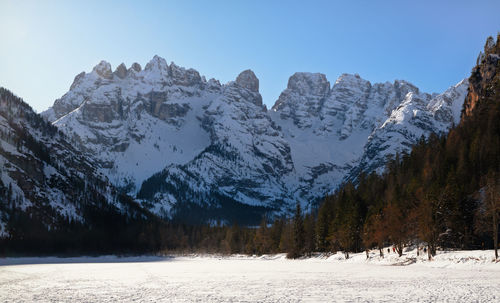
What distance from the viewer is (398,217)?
255ft

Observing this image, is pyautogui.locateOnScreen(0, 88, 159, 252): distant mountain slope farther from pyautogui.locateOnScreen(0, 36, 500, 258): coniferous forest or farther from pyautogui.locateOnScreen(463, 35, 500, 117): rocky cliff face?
pyautogui.locateOnScreen(463, 35, 500, 117): rocky cliff face

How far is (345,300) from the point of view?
26.5 meters

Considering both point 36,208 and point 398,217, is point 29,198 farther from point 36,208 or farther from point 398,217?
point 398,217

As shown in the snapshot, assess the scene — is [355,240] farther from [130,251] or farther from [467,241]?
[130,251]

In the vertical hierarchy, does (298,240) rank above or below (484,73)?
below

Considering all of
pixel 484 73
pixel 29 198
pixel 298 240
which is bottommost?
pixel 298 240

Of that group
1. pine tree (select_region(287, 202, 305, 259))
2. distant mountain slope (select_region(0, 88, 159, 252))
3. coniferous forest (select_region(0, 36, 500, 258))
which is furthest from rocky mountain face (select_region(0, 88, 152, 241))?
pine tree (select_region(287, 202, 305, 259))

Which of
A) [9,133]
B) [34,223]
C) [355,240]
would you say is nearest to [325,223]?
[355,240]

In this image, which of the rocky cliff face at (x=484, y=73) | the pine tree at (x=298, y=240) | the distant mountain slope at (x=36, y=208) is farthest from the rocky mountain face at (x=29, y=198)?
the rocky cliff face at (x=484, y=73)

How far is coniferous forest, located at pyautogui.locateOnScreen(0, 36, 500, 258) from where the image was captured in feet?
222

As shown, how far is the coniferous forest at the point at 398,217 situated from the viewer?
67688 mm

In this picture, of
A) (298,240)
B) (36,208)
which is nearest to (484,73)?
(298,240)

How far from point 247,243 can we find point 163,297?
5338 inches

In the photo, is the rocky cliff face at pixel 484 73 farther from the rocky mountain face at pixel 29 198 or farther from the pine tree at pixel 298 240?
the rocky mountain face at pixel 29 198
